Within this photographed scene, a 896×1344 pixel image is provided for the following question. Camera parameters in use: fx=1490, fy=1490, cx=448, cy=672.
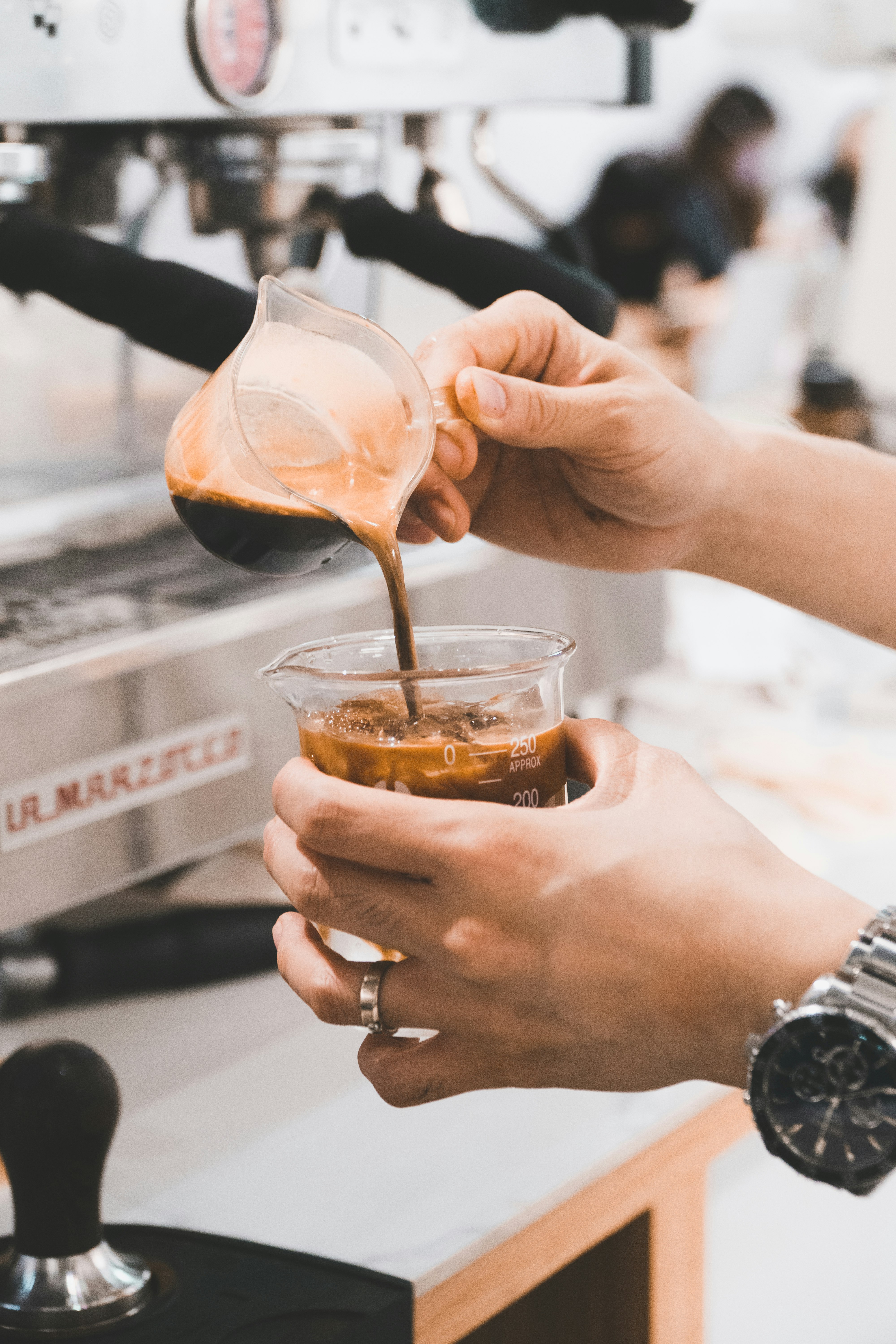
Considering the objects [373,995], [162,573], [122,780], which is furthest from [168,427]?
[373,995]

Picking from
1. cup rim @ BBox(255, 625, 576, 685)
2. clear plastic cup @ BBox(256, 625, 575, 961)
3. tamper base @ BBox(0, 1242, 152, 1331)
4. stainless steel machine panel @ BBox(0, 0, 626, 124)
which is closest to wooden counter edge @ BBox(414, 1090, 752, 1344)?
tamper base @ BBox(0, 1242, 152, 1331)

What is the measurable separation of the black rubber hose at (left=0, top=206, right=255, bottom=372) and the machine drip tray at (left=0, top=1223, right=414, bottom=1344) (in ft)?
1.67

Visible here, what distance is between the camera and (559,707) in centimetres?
70

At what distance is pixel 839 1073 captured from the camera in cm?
67

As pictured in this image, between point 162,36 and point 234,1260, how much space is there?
2.51ft

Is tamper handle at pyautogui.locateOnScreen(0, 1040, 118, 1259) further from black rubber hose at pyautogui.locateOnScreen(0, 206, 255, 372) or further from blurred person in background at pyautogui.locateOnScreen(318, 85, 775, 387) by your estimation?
blurred person in background at pyautogui.locateOnScreen(318, 85, 775, 387)

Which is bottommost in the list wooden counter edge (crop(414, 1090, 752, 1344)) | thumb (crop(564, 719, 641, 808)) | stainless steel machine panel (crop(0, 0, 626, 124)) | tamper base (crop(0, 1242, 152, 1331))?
wooden counter edge (crop(414, 1090, 752, 1344))

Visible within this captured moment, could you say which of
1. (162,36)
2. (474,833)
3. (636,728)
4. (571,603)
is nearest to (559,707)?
(474,833)

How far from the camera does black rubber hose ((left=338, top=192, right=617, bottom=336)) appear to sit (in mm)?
1061

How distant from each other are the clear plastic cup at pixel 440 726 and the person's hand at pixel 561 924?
0.02m

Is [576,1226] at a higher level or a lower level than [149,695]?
lower

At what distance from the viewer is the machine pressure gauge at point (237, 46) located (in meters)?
0.99

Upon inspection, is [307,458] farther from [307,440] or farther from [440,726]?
[440,726]

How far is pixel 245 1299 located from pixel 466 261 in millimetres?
702
